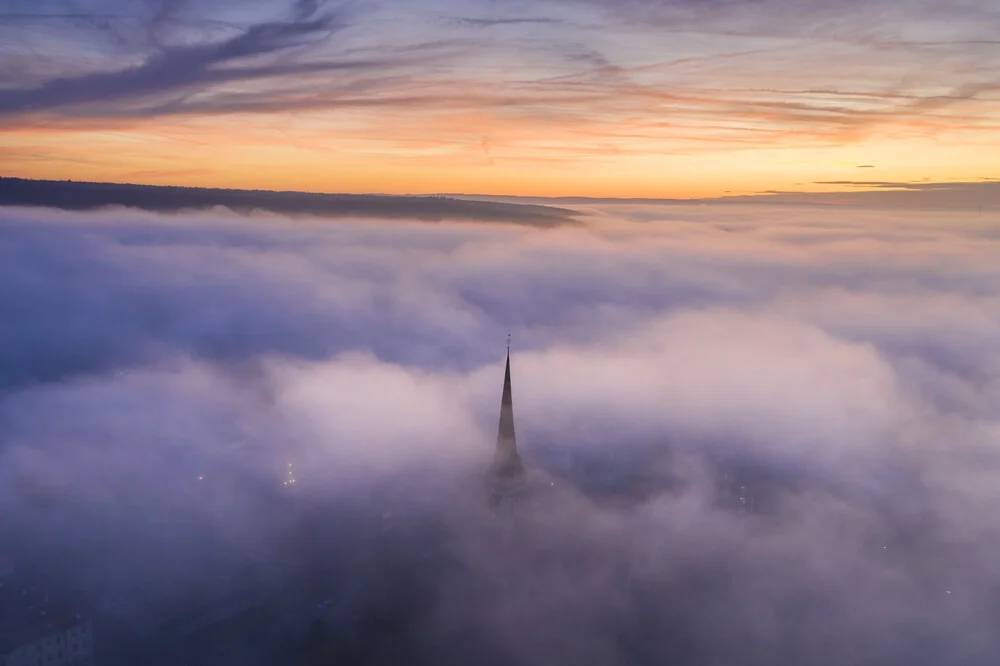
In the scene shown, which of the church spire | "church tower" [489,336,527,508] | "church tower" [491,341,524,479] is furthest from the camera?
"church tower" [489,336,527,508]

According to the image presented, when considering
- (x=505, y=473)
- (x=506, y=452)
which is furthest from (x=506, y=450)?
(x=505, y=473)

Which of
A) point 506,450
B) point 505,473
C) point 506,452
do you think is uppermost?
point 506,450

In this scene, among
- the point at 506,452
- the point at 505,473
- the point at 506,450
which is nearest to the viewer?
the point at 506,450

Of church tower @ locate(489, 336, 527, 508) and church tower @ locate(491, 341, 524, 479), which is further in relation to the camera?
church tower @ locate(489, 336, 527, 508)

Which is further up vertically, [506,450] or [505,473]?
[506,450]

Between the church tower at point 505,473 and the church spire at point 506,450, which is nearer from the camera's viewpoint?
the church spire at point 506,450

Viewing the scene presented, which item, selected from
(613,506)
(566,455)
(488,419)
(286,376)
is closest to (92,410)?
(286,376)

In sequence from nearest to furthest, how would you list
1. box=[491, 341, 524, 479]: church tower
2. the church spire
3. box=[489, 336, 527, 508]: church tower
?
the church spire
box=[491, 341, 524, 479]: church tower
box=[489, 336, 527, 508]: church tower

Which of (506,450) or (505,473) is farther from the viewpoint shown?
(505,473)

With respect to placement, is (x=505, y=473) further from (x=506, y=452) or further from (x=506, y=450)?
(x=506, y=450)

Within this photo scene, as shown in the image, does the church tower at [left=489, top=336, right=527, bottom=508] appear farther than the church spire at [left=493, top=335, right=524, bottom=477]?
Yes

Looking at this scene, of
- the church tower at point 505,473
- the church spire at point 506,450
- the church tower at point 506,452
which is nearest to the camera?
the church spire at point 506,450
